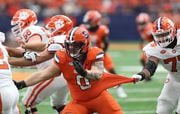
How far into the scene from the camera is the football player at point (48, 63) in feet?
23.4

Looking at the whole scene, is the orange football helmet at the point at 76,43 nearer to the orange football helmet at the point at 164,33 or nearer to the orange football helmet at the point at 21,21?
the orange football helmet at the point at 164,33

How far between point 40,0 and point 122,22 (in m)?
2.76

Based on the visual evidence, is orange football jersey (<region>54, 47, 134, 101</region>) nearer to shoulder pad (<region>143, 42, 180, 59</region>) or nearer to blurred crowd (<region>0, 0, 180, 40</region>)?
shoulder pad (<region>143, 42, 180, 59</region>)

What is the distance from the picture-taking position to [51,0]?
811 inches

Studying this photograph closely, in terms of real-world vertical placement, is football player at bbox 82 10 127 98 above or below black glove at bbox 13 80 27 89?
below

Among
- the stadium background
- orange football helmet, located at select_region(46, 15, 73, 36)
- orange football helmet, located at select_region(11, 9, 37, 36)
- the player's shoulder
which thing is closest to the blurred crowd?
the stadium background

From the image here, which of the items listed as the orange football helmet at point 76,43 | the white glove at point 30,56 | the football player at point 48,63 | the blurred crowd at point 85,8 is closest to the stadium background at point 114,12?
the blurred crowd at point 85,8

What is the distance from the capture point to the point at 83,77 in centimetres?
632

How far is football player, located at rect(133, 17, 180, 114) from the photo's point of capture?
6.75m

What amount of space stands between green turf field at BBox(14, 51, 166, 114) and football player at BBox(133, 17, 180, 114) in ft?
6.48

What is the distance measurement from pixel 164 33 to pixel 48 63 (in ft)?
5.19

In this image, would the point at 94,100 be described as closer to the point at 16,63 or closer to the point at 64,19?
the point at 16,63

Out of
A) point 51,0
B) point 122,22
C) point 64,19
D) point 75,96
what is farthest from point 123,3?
point 75,96

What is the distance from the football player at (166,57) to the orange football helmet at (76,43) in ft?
2.23
